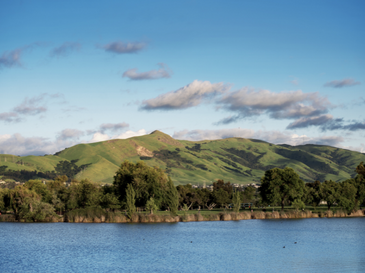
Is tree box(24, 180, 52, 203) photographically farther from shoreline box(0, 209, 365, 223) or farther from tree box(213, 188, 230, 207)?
tree box(213, 188, 230, 207)

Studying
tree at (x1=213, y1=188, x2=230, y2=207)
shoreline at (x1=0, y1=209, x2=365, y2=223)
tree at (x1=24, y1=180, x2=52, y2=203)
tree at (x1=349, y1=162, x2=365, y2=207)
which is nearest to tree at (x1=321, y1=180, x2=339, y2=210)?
tree at (x1=349, y1=162, x2=365, y2=207)

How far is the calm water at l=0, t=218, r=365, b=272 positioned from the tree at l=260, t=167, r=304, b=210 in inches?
1355

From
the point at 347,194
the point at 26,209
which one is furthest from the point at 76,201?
the point at 347,194

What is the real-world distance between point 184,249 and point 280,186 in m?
78.1

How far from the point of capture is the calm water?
46.6 m

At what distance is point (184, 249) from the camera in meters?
60.5

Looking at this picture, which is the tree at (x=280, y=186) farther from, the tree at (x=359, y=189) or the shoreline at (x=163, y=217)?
the tree at (x=359, y=189)

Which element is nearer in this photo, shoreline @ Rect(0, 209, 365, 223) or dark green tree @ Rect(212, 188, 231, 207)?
shoreline @ Rect(0, 209, 365, 223)

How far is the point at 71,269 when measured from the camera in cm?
4512

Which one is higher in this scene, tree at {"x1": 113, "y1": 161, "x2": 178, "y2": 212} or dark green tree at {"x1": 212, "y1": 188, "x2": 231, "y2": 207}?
tree at {"x1": 113, "y1": 161, "x2": 178, "y2": 212}

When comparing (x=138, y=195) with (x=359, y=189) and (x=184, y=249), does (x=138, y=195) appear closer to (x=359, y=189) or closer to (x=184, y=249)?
(x=184, y=249)

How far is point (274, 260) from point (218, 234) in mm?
29603

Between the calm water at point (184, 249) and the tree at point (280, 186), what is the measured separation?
3442 cm

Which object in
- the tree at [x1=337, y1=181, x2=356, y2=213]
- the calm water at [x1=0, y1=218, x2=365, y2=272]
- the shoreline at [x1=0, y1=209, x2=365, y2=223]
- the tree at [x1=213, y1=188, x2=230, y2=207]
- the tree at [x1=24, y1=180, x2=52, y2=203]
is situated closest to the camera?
the calm water at [x1=0, y1=218, x2=365, y2=272]
